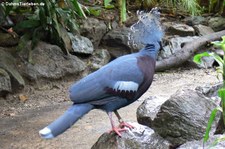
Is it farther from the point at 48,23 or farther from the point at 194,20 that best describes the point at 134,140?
the point at 194,20

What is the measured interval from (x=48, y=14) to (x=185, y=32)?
2763mm

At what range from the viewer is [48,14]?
208 inches

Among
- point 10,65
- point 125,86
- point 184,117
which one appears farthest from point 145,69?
point 10,65

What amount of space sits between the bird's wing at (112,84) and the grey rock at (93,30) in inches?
154

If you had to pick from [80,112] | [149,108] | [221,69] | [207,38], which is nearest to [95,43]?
[207,38]

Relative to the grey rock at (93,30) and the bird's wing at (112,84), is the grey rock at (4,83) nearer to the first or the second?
the grey rock at (93,30)

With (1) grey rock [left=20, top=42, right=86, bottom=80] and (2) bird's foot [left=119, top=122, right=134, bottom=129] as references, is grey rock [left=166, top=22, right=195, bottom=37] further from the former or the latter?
(2) bird's foot [left=119, top=122, right=134, bottom=129]

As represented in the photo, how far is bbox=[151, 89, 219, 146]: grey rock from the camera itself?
285 centimetres

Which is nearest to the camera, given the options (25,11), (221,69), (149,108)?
(221,69)

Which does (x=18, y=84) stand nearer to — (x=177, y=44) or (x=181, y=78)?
(x=181, y=78)

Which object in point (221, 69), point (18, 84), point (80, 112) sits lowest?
point (18, 84)

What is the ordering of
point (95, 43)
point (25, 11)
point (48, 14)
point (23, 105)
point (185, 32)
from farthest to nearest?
1. point (185, 32)
2. point (95, 43)
3. point (25, 11)
4. point (48, 14)
5. point (23, 105)

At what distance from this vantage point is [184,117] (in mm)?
2848

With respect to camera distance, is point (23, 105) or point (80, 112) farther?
point (23, 105)
